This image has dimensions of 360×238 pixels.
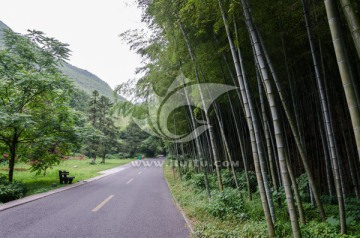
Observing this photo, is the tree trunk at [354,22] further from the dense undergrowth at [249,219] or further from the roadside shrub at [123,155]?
the roadside shrub at [123,155]

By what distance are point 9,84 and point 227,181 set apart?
8.55 metres

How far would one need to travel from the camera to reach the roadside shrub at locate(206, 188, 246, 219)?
3728mm

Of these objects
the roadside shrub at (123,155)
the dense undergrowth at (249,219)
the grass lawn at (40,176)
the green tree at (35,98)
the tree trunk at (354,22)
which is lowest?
the dense undergrowth at (249,219)

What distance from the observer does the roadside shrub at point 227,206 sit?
3.73 metres

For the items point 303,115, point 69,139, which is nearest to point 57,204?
point 69,139

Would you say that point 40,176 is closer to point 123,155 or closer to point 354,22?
point 354,22

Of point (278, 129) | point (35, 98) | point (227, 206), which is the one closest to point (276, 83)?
point (278, 129)

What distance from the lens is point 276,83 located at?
2.55 meters

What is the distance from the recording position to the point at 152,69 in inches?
238

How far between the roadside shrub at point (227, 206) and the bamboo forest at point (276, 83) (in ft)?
0.06

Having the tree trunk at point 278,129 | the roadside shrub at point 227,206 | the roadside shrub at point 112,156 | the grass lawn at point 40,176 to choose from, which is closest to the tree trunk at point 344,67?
the tree trunk at point 278,129

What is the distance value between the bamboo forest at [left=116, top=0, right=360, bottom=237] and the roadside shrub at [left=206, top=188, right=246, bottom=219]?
0.8 inches

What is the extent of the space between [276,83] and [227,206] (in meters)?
2.48

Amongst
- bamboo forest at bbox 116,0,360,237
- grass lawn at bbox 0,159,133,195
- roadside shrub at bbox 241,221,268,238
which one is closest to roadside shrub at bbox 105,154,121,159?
grass lawn at bbox 0,159,133,195
